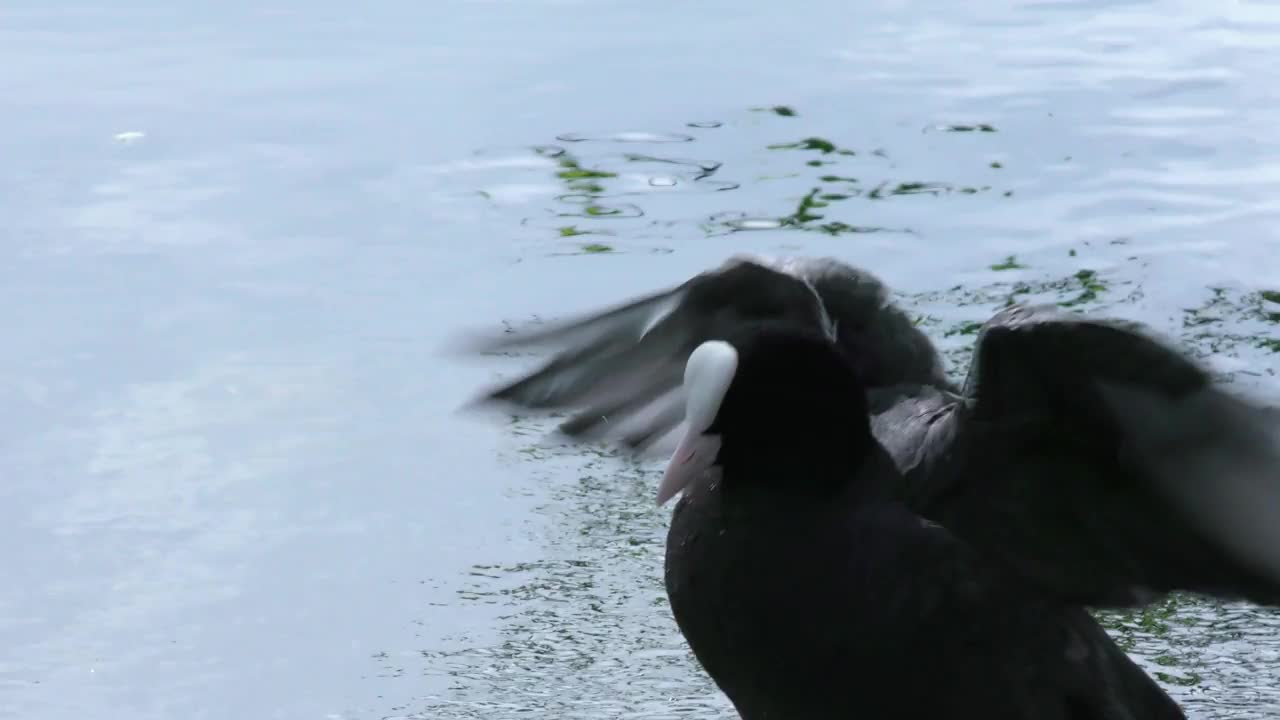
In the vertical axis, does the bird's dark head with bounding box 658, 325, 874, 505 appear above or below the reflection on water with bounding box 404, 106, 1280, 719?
above

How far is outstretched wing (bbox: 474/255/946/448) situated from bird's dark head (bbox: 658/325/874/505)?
0.29 m

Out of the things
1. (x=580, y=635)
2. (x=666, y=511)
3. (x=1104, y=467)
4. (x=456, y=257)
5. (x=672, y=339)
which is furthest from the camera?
(x=456, y=257)

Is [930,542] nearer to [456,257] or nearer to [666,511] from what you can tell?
[666,511]

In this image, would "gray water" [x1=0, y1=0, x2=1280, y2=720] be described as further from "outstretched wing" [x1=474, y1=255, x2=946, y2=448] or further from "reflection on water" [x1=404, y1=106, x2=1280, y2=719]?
"outstretched wing" [x1=474, y1=255, x2=946, y2=448]

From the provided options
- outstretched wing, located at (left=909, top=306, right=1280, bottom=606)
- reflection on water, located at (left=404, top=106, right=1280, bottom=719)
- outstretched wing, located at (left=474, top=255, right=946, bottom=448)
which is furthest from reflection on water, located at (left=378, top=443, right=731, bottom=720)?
outstretched wing, located at (left=909, top=306, right=1280, bottom=606)

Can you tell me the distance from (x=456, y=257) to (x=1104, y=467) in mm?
2927

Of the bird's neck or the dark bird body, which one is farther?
the bird's neck

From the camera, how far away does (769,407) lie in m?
3.26

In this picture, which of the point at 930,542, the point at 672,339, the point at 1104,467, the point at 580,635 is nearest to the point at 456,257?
the point at 580,635

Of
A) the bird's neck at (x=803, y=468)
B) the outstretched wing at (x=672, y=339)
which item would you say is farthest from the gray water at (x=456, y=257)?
the bird's neck at (x=803, y=468)

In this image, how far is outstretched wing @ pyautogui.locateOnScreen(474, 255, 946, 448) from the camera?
11.8 ft

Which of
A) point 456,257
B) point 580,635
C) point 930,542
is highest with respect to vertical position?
point 930,542

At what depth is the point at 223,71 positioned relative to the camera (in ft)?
24.4

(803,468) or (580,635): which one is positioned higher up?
(803,468)
